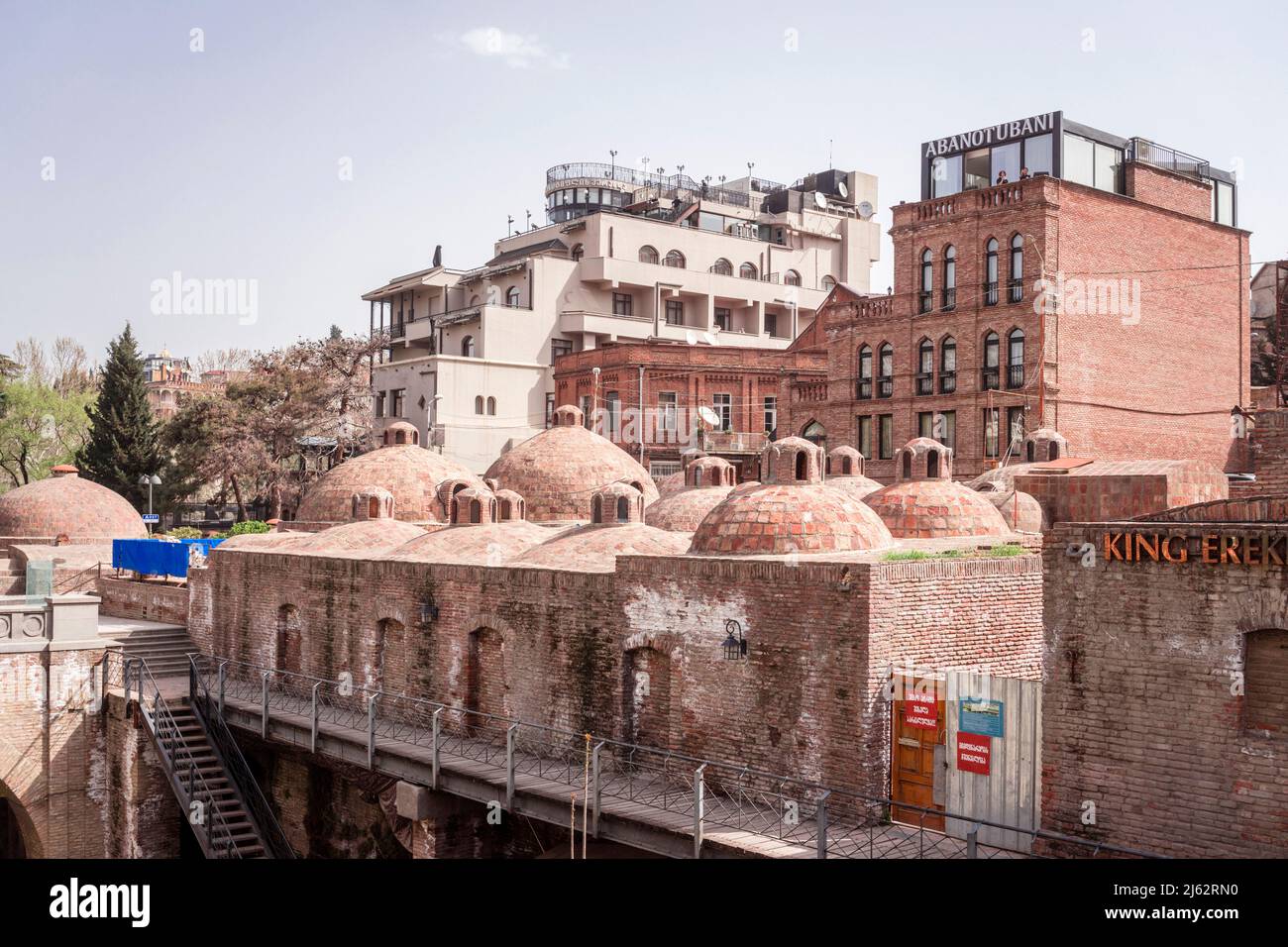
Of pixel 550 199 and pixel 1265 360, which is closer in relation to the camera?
pixel 1265 360

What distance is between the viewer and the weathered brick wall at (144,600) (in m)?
32.0

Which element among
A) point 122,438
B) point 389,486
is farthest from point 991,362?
point 122,438

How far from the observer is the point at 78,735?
24.3 metres

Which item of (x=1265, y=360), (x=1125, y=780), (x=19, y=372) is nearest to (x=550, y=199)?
(x=19, y=372)

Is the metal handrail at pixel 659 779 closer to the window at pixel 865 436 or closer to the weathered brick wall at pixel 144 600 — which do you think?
the weathered brick wall at pixel 144 600

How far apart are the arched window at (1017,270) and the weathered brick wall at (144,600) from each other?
24024mm

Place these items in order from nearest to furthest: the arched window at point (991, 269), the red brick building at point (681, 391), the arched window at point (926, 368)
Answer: the arched window at point (991, 269)
the arched window at point (926, 368)
the red brick building at point (681, 391)

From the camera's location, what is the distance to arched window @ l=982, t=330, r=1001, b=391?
1462 inches

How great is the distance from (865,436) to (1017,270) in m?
7.76

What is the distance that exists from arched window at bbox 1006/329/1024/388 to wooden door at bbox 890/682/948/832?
74.2ft

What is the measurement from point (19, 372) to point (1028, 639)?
179 ft

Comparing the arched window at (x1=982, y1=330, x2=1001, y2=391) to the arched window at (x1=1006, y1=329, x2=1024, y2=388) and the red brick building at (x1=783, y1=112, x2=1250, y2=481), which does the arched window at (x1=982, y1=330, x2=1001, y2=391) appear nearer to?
the red brick building at (x1=783, y1=112, x2=1250, y2=481)

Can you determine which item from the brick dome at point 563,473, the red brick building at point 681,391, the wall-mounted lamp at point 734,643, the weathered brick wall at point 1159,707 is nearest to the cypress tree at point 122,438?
the red brick building at point 681,391

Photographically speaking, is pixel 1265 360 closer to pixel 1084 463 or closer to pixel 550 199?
pixel 1084 463
